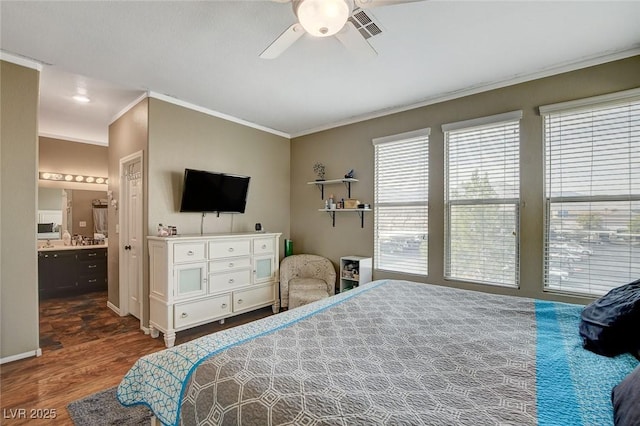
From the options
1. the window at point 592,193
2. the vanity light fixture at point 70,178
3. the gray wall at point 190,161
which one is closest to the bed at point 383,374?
the window at point 592,193

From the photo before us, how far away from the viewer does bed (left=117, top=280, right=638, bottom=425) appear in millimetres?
933

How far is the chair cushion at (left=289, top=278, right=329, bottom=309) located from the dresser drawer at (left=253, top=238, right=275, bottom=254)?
0.55 m

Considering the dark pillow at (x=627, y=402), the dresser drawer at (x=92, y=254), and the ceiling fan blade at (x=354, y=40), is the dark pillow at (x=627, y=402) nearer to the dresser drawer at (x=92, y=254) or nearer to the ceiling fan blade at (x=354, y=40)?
the ceiling fan blade at (x=354, y=40)

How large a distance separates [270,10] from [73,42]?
1.67 meters

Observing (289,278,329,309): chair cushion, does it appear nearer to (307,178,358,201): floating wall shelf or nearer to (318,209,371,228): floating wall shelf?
(318,209,371,228): floating wall shelf

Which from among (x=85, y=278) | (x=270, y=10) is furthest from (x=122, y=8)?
(x=85, y=278)

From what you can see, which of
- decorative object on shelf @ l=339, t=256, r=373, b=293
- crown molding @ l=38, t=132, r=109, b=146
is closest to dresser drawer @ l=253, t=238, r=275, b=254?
decorative object on shelf @ l=339, t=256, r=373, b=293

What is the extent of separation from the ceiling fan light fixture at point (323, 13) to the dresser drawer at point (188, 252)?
2469mm

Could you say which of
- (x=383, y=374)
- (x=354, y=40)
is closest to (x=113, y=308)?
(x=383, y=374)

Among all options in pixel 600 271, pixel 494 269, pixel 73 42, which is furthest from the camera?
pixel 494 269

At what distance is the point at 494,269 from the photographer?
3035 millimetres

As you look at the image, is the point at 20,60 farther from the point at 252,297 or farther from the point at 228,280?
the point at 252,297

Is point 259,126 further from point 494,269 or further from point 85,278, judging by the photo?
point 85,278

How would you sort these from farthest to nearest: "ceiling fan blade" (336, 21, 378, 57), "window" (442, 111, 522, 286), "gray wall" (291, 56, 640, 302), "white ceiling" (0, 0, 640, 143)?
1. "window" (442, 111, 522, 286)
2. "gray wall" (291, 56, 640, 302)
3. "white ceiling" (0, 0, 640, 143)
4. "ceiling fan blade" (336, 21, 378, 57)
